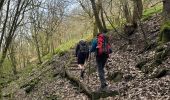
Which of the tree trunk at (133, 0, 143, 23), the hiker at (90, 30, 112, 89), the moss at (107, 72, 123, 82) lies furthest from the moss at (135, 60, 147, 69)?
the tree trunk at (133, 0, 143, 23)

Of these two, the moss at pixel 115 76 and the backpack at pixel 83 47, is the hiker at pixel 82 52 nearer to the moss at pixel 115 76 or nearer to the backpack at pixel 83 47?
the backpack at pixel 83 47

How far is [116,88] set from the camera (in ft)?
45.9

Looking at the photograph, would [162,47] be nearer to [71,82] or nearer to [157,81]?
[157,81]

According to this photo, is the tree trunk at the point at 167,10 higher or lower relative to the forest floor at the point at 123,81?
higher

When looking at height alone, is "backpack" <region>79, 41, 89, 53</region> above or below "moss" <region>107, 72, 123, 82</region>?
above

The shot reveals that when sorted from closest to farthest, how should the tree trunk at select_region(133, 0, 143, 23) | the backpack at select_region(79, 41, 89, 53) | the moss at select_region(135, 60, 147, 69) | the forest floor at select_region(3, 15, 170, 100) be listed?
the forest floor at select_region(3, 15, 170, 100) < the moss at select_region(135, 60, 147, 69) < the backpack at select_region(79, 41, 89, 53) < the tree trunk at select_region(133, 0, 143, 23)

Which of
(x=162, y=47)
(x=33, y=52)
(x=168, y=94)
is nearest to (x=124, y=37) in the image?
(x=162, y=47)

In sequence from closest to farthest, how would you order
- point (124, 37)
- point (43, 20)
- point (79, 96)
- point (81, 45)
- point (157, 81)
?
point (157, 81) → point (79, 96) → point (81, 45) → point (124, 37) → point (43, 20)

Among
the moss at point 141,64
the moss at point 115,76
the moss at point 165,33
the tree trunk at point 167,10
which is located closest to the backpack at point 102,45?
the moss at point 115,76

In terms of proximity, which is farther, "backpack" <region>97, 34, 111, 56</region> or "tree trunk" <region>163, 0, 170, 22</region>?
"tree trunk" <region>163, 0, 170, 22</region>

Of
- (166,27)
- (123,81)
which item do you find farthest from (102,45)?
(166,27)

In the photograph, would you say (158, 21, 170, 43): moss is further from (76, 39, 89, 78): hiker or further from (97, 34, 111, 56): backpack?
(97, 34, 111, 56): backpack

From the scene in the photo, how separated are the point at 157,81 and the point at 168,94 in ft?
5.77

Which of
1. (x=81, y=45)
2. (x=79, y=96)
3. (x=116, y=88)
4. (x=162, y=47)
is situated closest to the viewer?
(x=116, y=88)
